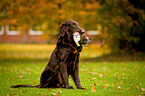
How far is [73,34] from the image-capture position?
505 cm

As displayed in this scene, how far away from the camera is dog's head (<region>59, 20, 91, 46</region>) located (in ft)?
16.5

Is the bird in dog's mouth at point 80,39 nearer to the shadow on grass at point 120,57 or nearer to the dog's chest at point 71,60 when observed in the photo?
the dog's chest at point 71,60

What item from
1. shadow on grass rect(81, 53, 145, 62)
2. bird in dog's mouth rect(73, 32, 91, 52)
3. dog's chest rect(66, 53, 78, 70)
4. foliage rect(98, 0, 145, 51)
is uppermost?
foliage rect(98, 0, 145, 51)

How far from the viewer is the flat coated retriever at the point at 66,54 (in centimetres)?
505

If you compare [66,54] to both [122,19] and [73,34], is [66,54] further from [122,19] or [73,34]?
[122,19]

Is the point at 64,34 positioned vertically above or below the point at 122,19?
below

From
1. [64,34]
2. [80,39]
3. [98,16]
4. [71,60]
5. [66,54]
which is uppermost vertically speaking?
[98,16]

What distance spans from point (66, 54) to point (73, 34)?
0.48 m

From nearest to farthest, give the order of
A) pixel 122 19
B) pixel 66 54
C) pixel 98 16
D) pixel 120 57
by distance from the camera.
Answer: pixel 66 54, pixel 122 19, pixel 98 16, pixel 120 57

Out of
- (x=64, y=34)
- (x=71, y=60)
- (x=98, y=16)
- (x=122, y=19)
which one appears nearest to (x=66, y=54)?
(x=71, y=60)

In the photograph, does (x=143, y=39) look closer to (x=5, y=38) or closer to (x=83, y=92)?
(x=83, y=92)

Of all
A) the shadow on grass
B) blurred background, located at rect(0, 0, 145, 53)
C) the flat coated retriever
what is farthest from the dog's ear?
the shadow on grass

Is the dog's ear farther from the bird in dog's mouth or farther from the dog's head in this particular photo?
the bird in dog's mouth

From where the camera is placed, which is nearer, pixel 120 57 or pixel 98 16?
pixel 98 16
